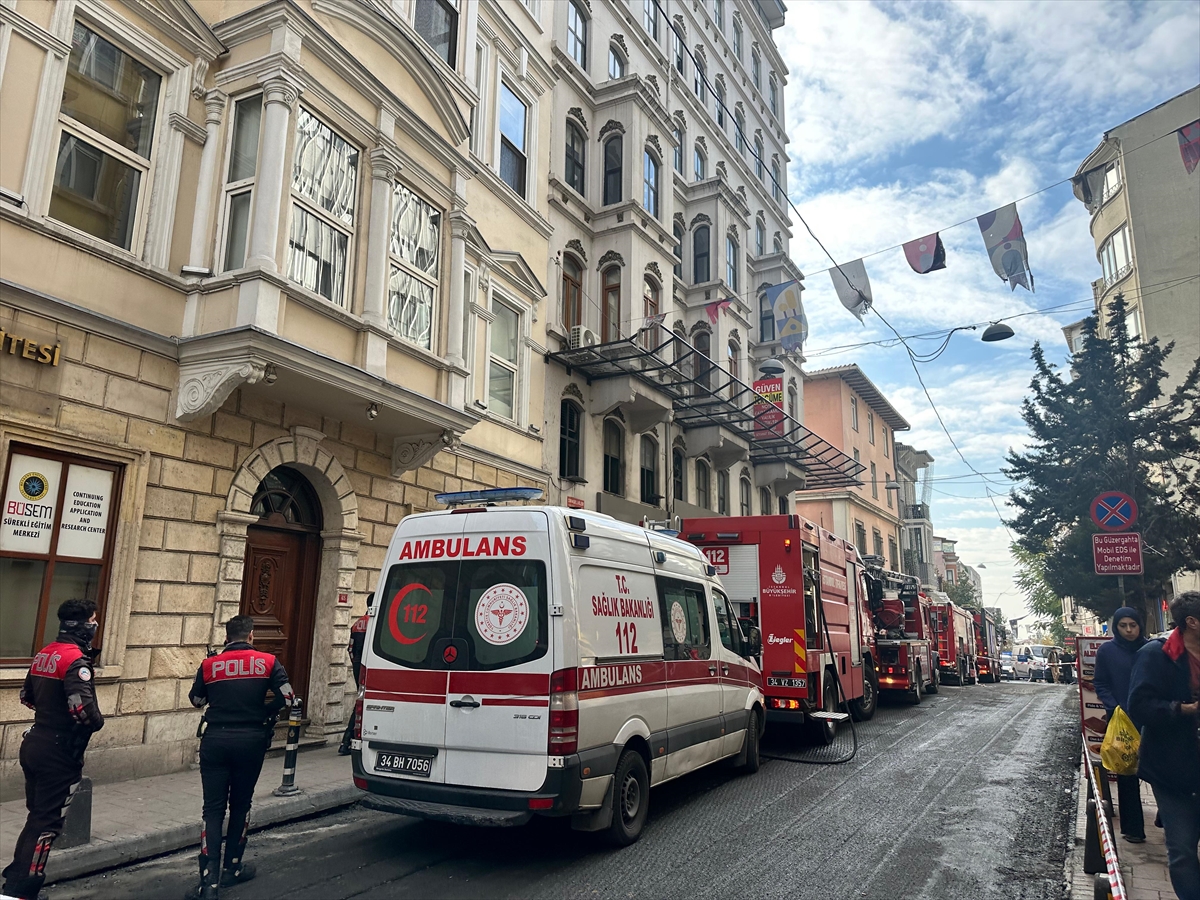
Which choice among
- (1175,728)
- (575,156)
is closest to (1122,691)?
(1175,728)

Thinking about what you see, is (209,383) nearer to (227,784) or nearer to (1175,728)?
(227,784)

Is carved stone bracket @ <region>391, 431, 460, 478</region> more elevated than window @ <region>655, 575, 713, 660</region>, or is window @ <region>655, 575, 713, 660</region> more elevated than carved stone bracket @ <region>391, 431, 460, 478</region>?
carved stone bracket @ <region>391, 431, 460, 478</region>

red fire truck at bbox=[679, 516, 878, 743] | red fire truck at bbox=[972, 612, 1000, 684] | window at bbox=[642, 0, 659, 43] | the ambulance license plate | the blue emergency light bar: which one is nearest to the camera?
the ambulance license plate

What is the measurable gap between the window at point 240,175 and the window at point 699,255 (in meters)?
16.9

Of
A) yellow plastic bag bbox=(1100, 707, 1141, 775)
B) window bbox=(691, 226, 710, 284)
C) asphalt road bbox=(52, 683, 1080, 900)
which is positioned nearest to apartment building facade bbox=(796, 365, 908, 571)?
window bbox=(691, 226, 710, 284)

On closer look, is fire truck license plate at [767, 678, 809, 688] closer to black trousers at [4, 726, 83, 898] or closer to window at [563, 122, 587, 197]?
black trousers at [4, 726, 83, 898]

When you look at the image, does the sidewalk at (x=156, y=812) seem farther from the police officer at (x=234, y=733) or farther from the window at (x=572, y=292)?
the window at (x=572, y=292)

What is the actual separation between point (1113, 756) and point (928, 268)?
420 inches

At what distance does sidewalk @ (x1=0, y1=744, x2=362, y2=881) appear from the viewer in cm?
591

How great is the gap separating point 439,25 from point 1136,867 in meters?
15.0

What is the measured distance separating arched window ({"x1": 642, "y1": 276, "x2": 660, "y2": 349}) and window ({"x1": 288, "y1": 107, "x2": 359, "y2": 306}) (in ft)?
29.3

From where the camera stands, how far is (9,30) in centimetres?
797

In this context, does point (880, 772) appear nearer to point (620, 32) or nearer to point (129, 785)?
point (129, 785)

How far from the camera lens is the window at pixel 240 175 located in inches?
386
